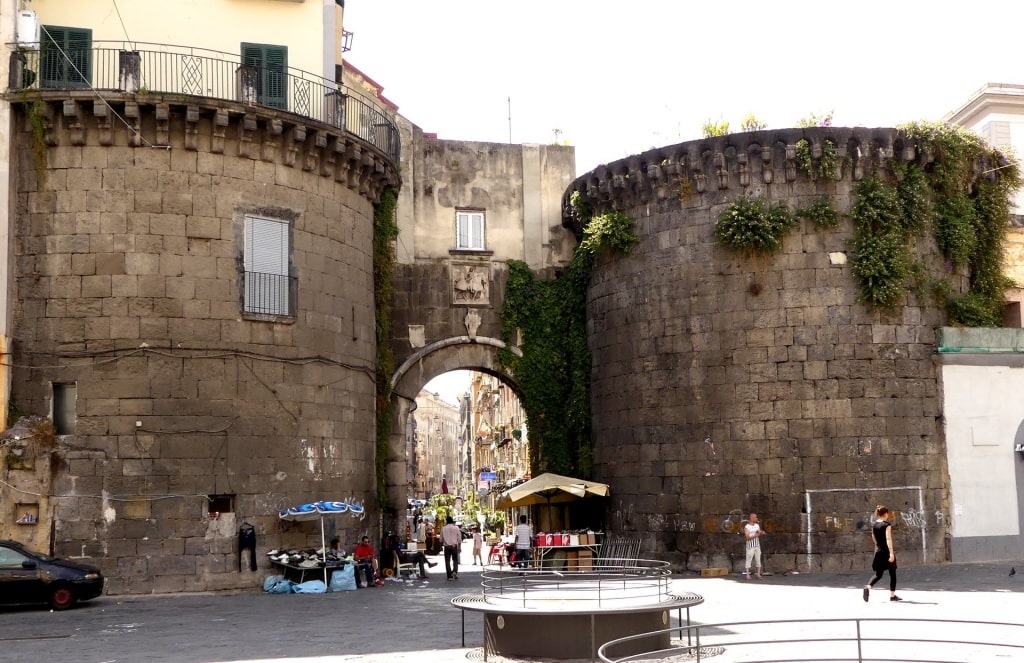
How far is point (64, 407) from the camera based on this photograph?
842 inches

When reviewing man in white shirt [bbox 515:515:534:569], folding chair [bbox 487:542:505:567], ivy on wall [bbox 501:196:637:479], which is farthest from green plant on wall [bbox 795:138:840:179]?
folding chair [bbox 487:542:505:567]

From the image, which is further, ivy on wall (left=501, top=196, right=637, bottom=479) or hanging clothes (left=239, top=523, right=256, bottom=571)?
ivy on wall (left=501, top=196, right=637, bottom=479)

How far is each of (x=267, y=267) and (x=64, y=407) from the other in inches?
183

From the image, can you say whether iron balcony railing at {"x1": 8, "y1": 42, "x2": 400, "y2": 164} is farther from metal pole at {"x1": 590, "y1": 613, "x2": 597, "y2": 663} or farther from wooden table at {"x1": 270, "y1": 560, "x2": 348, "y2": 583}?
metal pole at {"x1": 590, "y1": 613, "x2": 597, "y2": 663}

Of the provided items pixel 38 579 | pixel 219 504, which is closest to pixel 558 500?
pixel 219 504

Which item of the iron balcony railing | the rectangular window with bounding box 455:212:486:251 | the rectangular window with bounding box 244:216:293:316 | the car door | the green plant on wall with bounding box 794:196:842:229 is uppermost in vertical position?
the iron balcony railing

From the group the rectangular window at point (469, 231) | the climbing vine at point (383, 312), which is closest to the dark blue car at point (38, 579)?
the climbing vine at point (383, 312)

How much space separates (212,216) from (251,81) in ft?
10.8

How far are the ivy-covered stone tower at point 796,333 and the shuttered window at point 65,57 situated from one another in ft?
38.4

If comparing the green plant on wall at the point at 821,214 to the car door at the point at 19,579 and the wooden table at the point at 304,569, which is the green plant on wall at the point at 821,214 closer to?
the wooden table at the point at 304,569

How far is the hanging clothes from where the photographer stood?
2167cm

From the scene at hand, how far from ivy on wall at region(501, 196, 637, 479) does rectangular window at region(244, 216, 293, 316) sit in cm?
712

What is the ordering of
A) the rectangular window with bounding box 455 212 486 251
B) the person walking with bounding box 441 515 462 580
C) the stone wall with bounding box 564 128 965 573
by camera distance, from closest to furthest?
the stone wall with bounding box 564 128 965 573
the person walking with bounding box 441 515 462 580
the rectangular window with bounding box 455 212 486 251

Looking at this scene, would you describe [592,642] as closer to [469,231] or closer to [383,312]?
[383,312]
